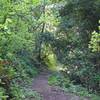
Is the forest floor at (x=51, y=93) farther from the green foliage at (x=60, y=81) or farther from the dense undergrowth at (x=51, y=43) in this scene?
the green foliage at (x=60, y=81)

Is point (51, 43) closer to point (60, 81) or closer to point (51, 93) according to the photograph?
point (60, 81)

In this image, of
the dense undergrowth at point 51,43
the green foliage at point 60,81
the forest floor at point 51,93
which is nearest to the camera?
the dense undergrowth at point 51,43

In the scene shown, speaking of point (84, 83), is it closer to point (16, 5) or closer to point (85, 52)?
point (85, 52)

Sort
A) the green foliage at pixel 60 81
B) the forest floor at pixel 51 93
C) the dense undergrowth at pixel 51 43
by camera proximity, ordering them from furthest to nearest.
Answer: the green foliage at pixel 60 81 → the forest floor at pixel 51 93 → the dense undergrowth at pixel 51 43

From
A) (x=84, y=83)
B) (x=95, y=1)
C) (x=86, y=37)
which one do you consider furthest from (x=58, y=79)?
(x=95, y=1)

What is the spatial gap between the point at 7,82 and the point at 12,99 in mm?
714

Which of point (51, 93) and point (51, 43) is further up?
point (51, 43)

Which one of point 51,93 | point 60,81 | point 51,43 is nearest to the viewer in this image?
point 51,93

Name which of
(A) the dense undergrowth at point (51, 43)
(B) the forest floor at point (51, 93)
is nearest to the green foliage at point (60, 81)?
(A) the dense undergrowth at point (51, 43)

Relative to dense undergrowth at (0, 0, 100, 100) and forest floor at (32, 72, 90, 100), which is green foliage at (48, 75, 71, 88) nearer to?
dense undergrowth at (0, 0, 100, 100)

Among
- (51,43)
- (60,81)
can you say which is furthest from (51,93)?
(51,43)

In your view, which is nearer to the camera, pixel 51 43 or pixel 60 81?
pixel 60 81

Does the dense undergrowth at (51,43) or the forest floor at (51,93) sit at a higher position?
the dense undergrowth at (51,43)

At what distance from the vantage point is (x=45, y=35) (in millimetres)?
23391
